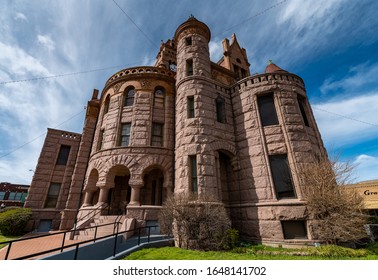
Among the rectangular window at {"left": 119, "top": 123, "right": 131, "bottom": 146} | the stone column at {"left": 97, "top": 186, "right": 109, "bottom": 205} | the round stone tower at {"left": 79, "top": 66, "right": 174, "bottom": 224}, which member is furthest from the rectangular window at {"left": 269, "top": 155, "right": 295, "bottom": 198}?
the stone column at {"left": 97, "top": 186, "right": 109, "bottom": 205}

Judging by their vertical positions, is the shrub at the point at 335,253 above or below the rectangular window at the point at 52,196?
below

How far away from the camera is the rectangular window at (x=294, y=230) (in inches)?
353

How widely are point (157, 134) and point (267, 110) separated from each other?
27.0ft

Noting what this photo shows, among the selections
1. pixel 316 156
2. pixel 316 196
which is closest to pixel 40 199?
pixel 316 196

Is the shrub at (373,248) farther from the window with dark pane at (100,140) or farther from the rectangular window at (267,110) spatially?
the window with dark pane at (100,140)

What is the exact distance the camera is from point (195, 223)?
818 centimetres

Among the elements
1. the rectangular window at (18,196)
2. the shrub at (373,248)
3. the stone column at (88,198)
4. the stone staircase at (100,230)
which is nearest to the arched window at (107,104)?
the stone column at (88,198)

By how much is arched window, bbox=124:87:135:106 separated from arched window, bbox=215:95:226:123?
23.9 ft

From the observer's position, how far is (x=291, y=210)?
9.24m

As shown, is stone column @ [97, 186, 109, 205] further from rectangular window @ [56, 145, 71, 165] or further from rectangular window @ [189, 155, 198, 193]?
rectangular window @ [56, 145, 71, 165]

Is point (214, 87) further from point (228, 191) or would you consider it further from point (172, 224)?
point (172, 224)

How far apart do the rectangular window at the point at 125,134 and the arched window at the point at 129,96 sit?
2.05 meters

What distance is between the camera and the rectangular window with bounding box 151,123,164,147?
1414cm

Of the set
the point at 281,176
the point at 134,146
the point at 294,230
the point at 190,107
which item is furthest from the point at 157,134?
the point at 294,230
